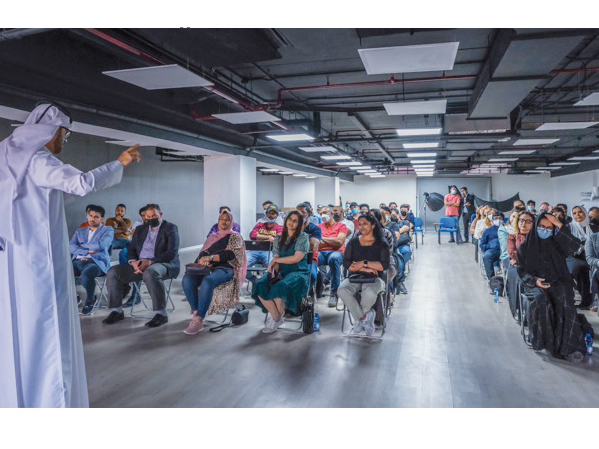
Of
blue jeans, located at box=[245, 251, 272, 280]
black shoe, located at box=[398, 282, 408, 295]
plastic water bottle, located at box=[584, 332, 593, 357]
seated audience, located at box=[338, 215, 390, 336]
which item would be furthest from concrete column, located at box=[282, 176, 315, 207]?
plastic water bottle, located at box=[584, 332, 593, 357]

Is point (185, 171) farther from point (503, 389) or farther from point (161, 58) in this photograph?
point (503, 389)

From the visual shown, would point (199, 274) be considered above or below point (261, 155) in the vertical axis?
below

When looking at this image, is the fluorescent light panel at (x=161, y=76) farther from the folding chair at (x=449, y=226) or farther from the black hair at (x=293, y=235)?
the folding chair at (x=449, y=226)

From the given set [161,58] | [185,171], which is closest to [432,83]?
[161,58]

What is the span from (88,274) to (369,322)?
3375 millimetres

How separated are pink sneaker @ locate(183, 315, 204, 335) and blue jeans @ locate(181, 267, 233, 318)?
0.05 meters

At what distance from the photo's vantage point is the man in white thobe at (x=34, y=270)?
221 cm

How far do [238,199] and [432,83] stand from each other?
15.6 feet

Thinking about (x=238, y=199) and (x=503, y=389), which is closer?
(x=503, y=389)

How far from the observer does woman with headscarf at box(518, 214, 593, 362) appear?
365cm

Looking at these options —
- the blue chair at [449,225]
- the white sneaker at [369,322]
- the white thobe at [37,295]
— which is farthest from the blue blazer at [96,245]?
the blue chair at [449,225]

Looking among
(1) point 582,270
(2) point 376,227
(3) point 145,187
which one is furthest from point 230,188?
(1) point 582,270

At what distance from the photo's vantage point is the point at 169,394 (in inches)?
119

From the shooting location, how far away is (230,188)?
10047mm
